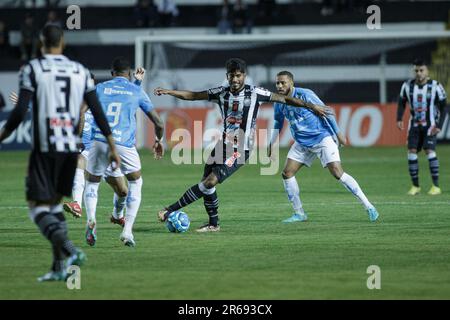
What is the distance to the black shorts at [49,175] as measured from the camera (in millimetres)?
8727

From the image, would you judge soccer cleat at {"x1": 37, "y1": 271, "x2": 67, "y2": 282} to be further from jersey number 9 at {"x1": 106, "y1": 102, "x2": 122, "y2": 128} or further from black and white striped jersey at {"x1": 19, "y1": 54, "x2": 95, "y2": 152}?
jersey number 9 at {"x1": 106, "y1": 102, "x2": 122, "y2": 128}

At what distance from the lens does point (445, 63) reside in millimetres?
32000

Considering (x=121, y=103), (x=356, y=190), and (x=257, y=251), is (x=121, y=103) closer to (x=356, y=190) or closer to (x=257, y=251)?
(x=257, y=251)

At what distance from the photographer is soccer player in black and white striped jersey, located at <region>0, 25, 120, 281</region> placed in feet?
28.7

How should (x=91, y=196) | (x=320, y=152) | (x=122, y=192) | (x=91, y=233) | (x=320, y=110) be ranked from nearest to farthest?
(x=91, y=233), (x=91, y=196), (x=320, y=110), (x=122, y=192), (x=320, y=152)

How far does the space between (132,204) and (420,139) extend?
28.9ft

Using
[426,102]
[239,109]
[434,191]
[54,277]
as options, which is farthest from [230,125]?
[426,102]

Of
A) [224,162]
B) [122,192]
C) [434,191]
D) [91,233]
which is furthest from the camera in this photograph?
[434,191]

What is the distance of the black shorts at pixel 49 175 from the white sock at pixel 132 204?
2.51 metres

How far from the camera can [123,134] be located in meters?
11.8

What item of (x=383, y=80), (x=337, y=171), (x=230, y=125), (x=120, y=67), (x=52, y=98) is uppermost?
(x=383, y=80)

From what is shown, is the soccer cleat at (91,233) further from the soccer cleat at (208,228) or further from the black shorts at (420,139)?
the black shorts at (420,139)

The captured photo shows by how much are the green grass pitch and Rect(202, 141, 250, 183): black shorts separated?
0.81m

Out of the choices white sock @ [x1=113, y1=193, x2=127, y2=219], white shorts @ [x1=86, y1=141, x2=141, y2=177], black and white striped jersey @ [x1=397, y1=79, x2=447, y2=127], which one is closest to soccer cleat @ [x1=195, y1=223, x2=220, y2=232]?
white sock @ [x1=113, y1=193, x2=127, y2=219]
